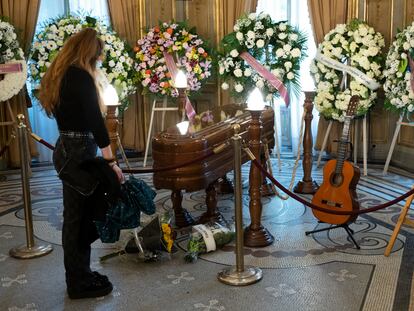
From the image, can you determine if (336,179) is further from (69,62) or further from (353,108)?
(69,62)

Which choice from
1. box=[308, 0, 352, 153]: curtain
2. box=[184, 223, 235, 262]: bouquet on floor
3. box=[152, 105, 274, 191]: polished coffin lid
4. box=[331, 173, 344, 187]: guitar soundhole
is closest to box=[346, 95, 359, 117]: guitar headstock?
box=[331, 173, 344, 187]: guitar soundhole

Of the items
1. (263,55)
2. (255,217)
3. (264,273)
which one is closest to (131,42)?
(263,55)

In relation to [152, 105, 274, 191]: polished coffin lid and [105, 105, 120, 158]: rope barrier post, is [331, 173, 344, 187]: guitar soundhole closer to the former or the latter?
[152, 105, 274, 191]: polished coffin lid

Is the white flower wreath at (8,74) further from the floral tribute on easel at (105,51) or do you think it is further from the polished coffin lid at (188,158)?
the polished coffin lid at (188,158)

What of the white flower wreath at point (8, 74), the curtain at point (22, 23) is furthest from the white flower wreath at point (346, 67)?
the curtain at point (22, 23)

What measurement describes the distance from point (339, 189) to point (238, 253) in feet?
3.64

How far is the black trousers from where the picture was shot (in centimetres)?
333

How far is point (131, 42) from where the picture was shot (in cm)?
803

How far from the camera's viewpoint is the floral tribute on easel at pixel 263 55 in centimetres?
678

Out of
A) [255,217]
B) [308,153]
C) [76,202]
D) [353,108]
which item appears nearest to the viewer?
[76,202]

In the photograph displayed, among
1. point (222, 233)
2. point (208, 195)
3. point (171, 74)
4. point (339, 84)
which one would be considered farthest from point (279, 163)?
point (222, 233)

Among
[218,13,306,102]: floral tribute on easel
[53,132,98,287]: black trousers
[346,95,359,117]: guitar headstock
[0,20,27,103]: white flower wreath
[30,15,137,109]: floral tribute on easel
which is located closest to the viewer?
[53,132,98,287]: black trousers

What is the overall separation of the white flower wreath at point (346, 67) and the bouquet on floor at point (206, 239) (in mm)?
3120

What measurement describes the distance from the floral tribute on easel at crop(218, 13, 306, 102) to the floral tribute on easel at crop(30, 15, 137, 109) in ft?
4.24
